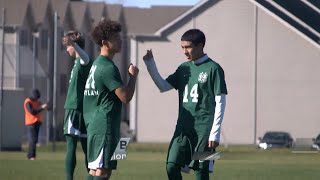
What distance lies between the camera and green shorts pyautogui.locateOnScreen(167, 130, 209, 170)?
1202 cm

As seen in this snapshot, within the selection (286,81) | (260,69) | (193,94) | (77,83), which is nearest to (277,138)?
(286,81)

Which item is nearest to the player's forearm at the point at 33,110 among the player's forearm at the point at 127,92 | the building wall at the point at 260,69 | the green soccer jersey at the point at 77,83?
the green soccer jersey at the point at 77,83

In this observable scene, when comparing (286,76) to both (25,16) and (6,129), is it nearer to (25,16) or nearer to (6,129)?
(25,16)

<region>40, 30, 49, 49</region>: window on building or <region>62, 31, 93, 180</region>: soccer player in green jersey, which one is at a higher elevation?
<region>40, 30, 49, 49</region>: window on building

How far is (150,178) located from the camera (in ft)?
62.2

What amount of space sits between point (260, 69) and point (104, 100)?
2230 inches

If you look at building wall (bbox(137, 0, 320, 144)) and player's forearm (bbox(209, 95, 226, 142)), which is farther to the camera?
building wall (bbox(137, 0, 320, 144))

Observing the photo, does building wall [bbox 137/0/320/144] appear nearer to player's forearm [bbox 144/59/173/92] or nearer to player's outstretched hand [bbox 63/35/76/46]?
player's outstretched hand [bbox 63/35/76/46]

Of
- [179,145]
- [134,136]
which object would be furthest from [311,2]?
[179,145]

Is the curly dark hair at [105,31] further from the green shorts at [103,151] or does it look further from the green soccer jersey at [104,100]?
the green shorts at [103,151]

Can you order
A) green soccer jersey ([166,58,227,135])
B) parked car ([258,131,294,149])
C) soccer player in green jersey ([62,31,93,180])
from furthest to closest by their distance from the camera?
parked car ([258,131,294,149]) → soccer player in green jersey ([62,31,93,180]) → green soccer jersey ([166,58,227,135])

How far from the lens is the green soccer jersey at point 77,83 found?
565 inches

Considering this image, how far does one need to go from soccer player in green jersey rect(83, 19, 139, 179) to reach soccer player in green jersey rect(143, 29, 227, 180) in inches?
50.0

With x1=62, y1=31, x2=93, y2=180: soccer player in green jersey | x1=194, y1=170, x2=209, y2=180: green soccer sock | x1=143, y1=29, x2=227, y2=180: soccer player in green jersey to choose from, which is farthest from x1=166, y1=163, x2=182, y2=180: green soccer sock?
x1=62, y1=31, x2=93, y2=180: soccer player in green jersey
